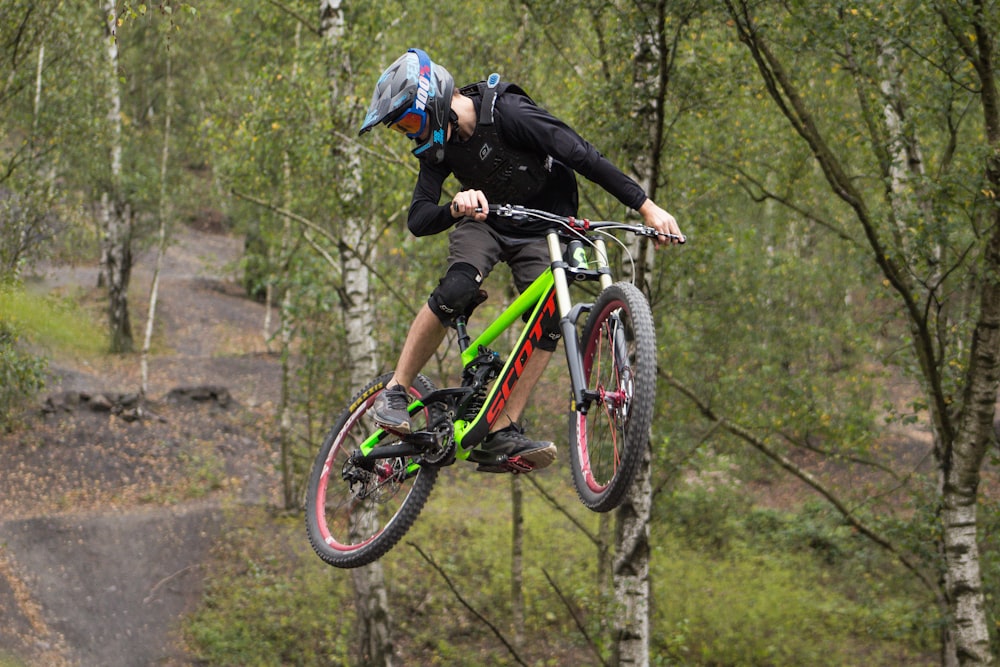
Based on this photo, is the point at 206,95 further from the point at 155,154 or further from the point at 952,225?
the point at 952,225

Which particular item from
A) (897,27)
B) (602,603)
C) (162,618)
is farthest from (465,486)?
(897,27)

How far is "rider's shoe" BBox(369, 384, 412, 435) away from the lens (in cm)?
518

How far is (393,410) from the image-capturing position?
17.4 ft

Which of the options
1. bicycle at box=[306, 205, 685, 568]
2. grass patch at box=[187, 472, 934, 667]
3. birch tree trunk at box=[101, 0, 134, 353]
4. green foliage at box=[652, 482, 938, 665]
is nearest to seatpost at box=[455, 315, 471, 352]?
bicycle at box=[306, 205, 685, 568]

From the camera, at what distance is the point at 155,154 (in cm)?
2883

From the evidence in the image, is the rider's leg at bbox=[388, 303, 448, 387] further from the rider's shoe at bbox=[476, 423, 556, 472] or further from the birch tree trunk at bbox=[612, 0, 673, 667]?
the birch tree trunk at bbox=[612, 0, 673, 667]

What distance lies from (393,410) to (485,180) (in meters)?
1.40

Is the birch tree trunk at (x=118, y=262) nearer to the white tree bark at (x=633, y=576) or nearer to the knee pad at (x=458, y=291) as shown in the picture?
the white tree bark at (x=633, y=576)

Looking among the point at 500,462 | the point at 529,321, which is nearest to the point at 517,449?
the point at 500,462

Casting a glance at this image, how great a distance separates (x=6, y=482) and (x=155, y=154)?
1264 centimetres

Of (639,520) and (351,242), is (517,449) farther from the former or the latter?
(351,242)

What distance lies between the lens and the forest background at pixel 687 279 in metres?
9.69

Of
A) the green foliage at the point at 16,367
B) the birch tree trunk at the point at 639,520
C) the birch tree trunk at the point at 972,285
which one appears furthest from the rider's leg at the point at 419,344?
the green foliage at the point at 16,367

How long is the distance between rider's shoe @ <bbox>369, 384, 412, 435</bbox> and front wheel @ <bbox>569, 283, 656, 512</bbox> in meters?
1.01
